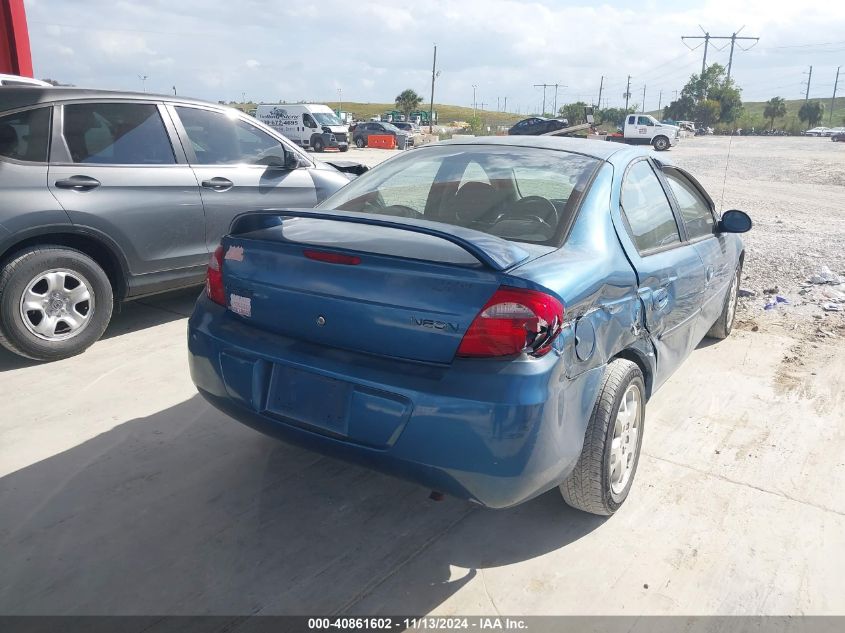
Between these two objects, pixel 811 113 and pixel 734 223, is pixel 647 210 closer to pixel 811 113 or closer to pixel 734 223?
pixel 734 223

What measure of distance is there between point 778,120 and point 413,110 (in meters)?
55.9

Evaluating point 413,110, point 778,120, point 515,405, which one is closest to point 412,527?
point 515,405

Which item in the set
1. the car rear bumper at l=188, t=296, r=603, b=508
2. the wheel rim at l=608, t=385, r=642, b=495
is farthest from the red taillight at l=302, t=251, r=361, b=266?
the wheel rim at l=608, t=385, r=642, b=495

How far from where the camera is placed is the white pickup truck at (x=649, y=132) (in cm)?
3975

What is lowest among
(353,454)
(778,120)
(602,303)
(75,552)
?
(75,552)

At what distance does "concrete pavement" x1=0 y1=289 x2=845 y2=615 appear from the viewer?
236cm

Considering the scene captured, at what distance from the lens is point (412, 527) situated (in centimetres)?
276

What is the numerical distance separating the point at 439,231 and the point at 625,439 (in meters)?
1.29

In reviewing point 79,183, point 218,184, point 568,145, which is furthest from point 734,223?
point 79,183

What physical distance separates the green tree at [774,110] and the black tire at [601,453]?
10531 centimetres

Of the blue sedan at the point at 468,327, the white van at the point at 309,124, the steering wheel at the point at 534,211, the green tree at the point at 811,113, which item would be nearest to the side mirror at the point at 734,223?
the blue sedan at the point at 468,327

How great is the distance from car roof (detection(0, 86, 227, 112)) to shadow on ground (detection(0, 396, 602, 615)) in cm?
242

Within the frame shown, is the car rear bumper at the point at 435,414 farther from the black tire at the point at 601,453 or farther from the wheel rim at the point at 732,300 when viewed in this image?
the wheel rim at the point at 732,300

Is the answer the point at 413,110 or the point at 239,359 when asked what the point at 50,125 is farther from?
the point at 413,110
